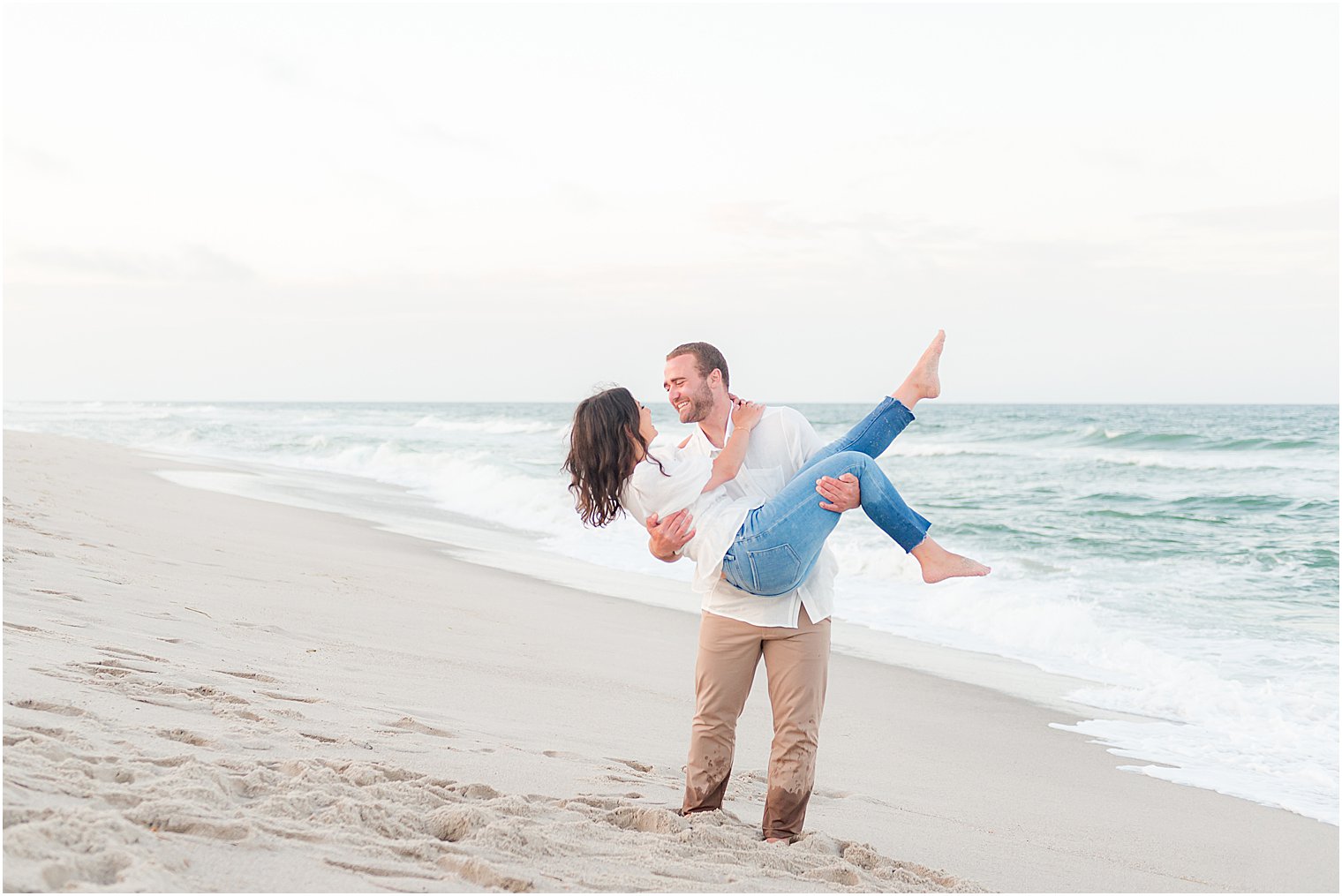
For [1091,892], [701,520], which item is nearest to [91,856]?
[701,520]

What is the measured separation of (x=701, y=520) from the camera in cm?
371

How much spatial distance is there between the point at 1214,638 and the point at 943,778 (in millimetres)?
5156

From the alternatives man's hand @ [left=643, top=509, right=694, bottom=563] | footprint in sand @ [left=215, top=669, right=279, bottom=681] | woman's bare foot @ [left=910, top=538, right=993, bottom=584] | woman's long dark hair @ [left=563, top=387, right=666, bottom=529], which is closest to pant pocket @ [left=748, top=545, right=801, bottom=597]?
man's hand @ [left=643, top=509, right=694, bottom=563]

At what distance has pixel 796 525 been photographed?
3582mm

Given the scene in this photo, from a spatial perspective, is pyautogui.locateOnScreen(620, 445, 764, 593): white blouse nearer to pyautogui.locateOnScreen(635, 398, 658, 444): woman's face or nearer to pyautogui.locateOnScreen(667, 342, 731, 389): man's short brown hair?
pyautogui.locateOnScreen(635, 398, 658, 444): woman's face

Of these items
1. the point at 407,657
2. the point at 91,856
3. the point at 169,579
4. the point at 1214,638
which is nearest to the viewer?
the point at 91,856

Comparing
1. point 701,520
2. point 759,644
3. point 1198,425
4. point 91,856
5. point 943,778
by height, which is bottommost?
point 943,778

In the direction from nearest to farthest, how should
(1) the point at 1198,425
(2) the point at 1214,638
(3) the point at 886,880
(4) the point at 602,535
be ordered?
(3) the point at 886,880
(2) the point at 1214,638
(4) the point at 602,535
(1) the point at 1198,425

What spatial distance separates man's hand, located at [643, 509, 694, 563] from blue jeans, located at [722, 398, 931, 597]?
17 cm

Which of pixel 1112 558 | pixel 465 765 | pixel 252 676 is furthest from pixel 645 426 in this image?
pixel 1112 558

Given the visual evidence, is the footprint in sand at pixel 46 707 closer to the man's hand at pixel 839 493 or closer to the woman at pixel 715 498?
the woman at pixel 715 498

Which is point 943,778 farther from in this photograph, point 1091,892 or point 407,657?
point 407,657

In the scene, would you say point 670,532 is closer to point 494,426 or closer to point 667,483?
point 667,483

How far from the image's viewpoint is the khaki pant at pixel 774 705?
12.0ft
